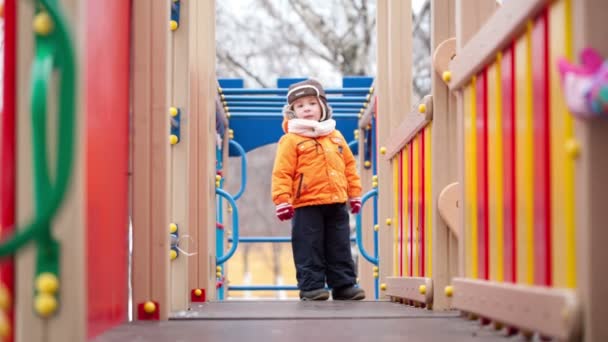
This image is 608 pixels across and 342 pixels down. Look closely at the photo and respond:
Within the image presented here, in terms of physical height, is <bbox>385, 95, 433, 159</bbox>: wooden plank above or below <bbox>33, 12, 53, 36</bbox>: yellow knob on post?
Answer: below

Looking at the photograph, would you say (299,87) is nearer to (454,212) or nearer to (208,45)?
(208,45)

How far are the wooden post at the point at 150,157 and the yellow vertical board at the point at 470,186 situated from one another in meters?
1.04

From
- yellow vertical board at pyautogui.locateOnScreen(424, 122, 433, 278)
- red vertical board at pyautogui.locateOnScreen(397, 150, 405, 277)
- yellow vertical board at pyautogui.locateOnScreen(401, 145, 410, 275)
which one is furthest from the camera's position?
red vertical board at pyautogui.locateOnScreen(397, 150, 405, 277)

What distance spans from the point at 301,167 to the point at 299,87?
0.53 m

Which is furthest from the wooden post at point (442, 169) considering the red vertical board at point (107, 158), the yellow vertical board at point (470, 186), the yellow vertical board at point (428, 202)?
the red vertical board at point (107, 158)

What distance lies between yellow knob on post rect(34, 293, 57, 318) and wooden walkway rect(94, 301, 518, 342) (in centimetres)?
73

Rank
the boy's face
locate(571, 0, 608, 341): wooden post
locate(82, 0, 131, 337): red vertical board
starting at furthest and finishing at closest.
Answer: the boy's face < locate(82, 0, 131, 337): red vertical board < locate(571, 0, 608, 341): wooden post

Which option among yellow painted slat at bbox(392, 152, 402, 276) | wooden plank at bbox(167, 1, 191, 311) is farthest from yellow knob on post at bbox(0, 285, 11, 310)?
yellow painted slat at bbox(392, 152, 402, 276)

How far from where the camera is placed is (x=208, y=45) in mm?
5258

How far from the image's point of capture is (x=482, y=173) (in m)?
2.75

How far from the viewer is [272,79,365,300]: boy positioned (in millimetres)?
5410

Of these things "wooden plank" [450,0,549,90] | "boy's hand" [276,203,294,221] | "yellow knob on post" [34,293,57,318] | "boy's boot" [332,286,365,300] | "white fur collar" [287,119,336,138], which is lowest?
"boy's boot" [332,286,365,300]

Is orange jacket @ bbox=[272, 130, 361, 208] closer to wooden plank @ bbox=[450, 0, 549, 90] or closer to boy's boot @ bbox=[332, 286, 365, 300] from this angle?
boy's boot @ bbox=[332, 286, 365, 300]

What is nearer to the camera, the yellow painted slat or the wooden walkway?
the wooden walkway
